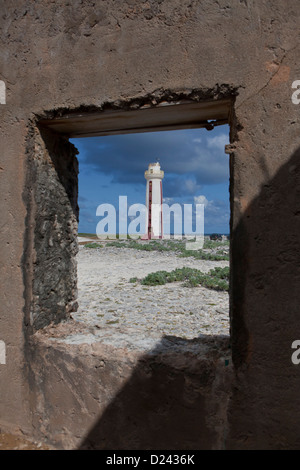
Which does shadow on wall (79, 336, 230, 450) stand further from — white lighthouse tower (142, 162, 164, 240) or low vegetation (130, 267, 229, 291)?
white lighthouse tower (142, 162, 164, 240)

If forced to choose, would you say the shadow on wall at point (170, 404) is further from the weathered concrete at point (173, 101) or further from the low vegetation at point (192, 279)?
the low vegetation at point (192, 279)

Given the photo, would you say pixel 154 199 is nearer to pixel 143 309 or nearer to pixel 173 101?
pixel 143 309

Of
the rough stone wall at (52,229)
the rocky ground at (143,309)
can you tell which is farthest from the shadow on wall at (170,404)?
the rough stone wall at (52,229)

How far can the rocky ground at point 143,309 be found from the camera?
284 centimetres

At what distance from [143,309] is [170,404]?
3572 mm

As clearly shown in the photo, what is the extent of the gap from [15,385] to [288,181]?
2.43m

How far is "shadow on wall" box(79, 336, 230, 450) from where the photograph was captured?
7.14 ft

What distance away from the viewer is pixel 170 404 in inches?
Answer: 88.5

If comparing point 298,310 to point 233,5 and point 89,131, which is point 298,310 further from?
point 89,131

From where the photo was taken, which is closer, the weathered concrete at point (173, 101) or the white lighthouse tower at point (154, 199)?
the weathered concrete at point (173, 101)

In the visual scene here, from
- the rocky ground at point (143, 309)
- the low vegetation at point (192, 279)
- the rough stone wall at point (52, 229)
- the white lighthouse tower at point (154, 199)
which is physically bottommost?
the rocky ground at point (143, 309)

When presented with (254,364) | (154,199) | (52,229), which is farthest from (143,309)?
(154,199)

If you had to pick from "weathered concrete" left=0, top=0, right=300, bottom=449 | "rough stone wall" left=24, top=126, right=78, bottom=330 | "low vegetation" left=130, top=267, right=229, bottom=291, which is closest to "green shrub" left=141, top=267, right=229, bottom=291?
"low vegetation" left=130, top=267, right=229, bottom=291

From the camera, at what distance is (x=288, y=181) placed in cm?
200
